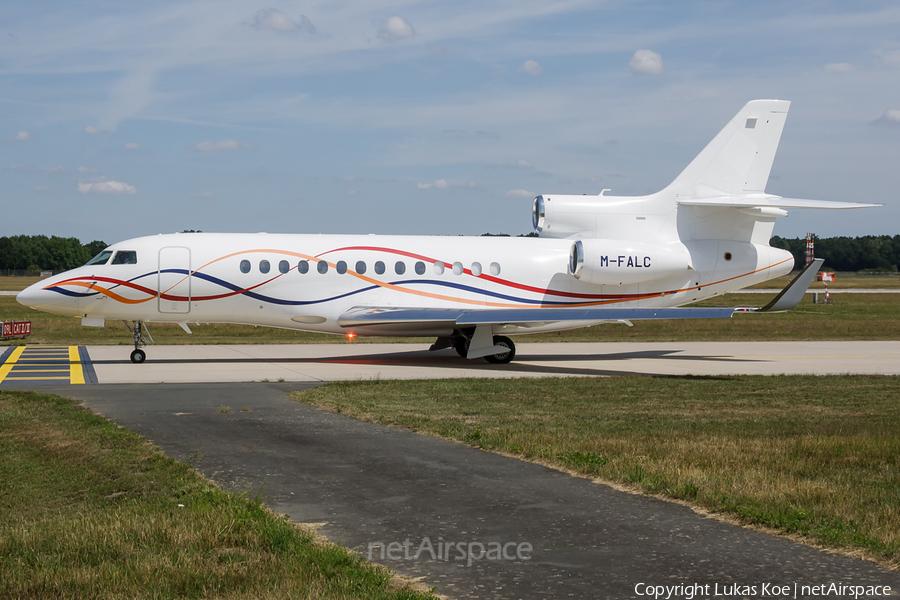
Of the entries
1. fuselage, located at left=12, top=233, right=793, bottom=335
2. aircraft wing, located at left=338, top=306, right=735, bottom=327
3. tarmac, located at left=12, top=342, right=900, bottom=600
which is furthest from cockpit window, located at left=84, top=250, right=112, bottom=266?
aircraft wing, located at left=338, top=306, right=735, bottom=327

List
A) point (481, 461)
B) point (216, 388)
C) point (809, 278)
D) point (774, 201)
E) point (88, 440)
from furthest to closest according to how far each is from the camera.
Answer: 1. point (774, 201)
2. point (809, 278)
3. point (216, 388)
4. point (88, 440)
5. point (481, 461)

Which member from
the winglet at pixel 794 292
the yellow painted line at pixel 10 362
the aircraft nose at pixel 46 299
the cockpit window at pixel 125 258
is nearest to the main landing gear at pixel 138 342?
the aircraft nose at pixel 46 299

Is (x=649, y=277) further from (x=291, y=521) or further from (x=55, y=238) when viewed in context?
(x=55, y=238)

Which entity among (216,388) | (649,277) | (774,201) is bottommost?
(216,388)

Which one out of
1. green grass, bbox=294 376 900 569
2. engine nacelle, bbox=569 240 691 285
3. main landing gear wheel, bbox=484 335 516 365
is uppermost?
engine nacelle, bbox=569 240 691 285

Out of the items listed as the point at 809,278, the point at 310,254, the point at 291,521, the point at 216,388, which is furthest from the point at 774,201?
the point at 291,521

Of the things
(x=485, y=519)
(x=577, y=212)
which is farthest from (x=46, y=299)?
(x=485, y=519)

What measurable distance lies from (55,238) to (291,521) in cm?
18404

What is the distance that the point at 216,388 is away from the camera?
18.3 meters

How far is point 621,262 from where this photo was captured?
26.3 meters

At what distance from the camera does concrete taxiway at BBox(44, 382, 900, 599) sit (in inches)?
240

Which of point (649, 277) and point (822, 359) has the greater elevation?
point (649, 277)

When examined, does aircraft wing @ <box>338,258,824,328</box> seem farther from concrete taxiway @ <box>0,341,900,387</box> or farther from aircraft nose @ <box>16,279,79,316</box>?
aircraft nose @ <box>16,279,79,316</box>

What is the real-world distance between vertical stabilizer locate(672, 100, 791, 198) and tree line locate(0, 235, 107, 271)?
14475cm
